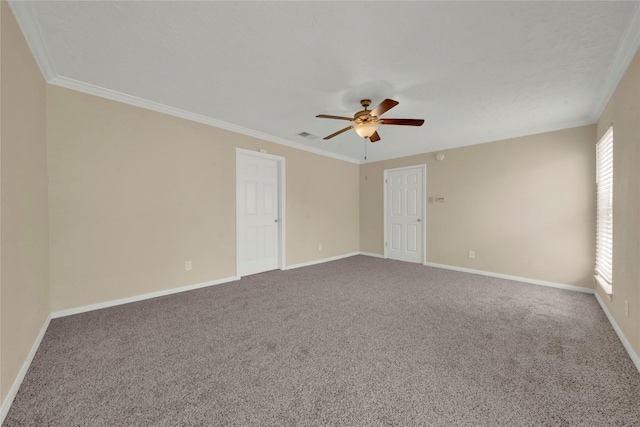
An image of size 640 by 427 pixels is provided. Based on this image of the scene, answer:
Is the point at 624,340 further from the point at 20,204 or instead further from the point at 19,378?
the point at 20,204

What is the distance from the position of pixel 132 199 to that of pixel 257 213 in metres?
1.78

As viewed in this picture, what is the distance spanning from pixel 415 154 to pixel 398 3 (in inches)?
152

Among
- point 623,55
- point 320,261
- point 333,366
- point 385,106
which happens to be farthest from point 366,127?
point 320,261

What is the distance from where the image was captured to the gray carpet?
4.34 feet

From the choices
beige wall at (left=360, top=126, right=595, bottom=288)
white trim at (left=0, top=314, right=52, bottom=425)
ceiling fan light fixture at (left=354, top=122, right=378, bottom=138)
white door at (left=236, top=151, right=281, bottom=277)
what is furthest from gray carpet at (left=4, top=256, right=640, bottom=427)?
ceiling fan light fixture at (left=354, top=122, right=378, bottom=138)

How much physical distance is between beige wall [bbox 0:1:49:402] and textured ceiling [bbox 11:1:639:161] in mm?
310

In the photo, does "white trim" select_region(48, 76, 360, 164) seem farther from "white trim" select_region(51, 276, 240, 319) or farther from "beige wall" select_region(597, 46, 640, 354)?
"beige wall" select_region(597, 46, 640, 354)

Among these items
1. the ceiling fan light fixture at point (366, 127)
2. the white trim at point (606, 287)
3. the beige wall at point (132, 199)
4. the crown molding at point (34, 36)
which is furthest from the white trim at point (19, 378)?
the white trim at point (606, 287)

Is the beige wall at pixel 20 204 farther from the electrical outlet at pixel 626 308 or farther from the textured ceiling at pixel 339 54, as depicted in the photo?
the electrical outlet at pixel 626 308

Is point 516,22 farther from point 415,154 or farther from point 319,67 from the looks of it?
point 415,154

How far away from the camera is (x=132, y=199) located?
2.93 meters

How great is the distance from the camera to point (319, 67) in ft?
7.27

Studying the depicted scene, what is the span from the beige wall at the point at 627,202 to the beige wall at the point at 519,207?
114cm

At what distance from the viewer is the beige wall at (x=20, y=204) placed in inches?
57.1
